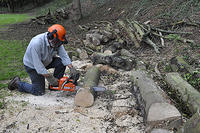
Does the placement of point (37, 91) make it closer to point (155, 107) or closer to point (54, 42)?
point (54, 42)

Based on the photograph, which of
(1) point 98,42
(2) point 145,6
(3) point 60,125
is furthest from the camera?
(2) point 145,6

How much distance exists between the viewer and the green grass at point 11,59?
17.5ft

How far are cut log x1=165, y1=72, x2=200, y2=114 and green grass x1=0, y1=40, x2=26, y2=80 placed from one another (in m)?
3.82

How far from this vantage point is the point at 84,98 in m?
3.54

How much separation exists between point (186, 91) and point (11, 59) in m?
5.77

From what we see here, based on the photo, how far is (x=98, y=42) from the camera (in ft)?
22.5

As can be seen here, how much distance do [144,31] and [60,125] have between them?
5485mm

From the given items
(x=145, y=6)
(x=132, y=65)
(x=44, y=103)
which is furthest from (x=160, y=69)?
(x=145, y=6)

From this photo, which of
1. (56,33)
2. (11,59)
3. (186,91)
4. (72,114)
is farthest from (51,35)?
(11,59)

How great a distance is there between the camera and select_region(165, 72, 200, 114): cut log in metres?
2.93

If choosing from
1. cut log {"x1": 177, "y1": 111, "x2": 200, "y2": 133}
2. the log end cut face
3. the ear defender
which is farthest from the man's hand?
cut log {"x1": 177, "y1": 111, "x2": 200, "y2": 133}

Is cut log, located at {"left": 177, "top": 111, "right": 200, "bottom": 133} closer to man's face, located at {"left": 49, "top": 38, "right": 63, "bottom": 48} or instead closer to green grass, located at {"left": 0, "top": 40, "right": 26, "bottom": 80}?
man's face, located at {"left": 49, "top": 38, "right": 63, "bottom": 48}

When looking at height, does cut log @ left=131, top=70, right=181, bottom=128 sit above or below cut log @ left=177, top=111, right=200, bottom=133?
below

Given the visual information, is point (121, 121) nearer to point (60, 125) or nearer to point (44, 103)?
point (60, 125)
